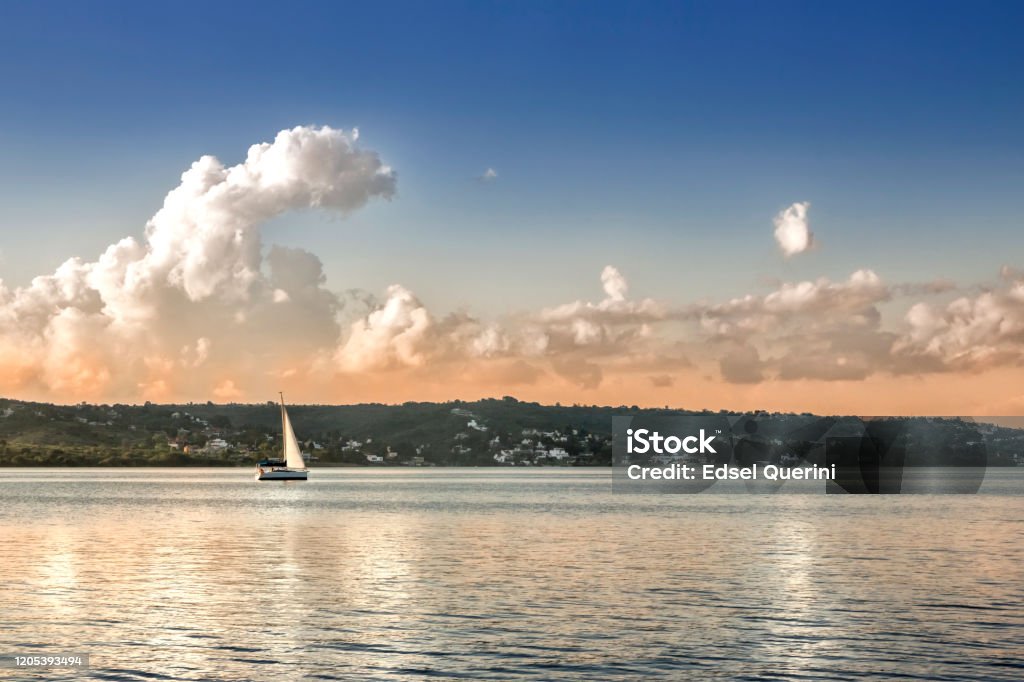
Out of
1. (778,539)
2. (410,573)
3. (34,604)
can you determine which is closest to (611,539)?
(778,539)

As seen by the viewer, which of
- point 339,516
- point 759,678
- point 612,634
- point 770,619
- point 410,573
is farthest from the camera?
point 339,516

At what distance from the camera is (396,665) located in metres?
43.9

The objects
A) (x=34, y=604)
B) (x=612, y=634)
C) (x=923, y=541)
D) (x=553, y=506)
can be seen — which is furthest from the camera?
(x=553, y=506)

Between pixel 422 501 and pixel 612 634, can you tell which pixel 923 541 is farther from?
pixel 422 501

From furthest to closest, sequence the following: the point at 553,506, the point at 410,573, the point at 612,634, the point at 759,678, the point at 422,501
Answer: the point at 422,501 < the point at 553,506 < the point at 410,573 < the point at 612,634 < the point at 759,678

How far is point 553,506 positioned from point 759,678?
13716 centimetres

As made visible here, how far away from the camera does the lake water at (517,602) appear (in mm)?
44438

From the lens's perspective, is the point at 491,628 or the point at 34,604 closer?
the point at 491,628

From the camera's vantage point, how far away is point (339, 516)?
14912 cm

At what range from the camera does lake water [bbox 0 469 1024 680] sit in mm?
44438

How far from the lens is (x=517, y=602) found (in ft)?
197

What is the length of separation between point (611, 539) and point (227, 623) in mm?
55738

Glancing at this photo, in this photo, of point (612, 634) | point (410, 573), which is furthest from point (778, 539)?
point (612, 634)

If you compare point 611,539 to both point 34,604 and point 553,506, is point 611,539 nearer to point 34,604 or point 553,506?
point 34,604
